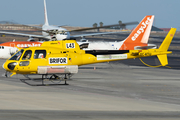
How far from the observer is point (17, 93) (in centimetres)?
1791

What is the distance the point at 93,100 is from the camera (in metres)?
16.2

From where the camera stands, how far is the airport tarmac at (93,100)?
508 inches

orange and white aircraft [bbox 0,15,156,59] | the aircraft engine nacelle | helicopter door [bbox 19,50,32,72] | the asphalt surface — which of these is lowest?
the asphalt surface

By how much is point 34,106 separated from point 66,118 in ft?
8.55

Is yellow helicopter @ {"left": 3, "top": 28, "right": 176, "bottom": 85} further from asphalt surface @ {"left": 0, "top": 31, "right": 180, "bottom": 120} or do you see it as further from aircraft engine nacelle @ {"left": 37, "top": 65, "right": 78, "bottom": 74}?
asphalt surface @ {"left": 0, "top": 31, "right": 180, "bottom": 120}

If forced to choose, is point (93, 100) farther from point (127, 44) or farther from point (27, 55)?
point (127, 44)

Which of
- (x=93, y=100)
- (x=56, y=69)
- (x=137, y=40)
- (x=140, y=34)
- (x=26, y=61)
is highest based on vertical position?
(x=140, y=34)

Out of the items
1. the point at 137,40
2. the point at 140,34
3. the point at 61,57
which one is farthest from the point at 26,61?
the point at 140,34

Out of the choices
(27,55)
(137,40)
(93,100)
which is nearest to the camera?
(93,100)

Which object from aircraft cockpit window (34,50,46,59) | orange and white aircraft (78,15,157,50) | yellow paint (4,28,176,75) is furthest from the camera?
orange and white aircraft (78,15,157,50)

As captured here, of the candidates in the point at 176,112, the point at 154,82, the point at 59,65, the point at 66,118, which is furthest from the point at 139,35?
the point at 66,118

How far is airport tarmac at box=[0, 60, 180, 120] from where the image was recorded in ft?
42.4

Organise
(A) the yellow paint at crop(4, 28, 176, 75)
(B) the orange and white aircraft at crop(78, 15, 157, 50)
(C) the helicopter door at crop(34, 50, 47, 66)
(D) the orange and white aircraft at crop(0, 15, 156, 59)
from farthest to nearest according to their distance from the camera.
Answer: (B) the orange and white aircraft at crop(78, 15, 157, 50) < (D) the orange and white aircraft at crop(0, 15, 156, 59) < (C) the helicopter door at crop(34, 50, 47, 66) < (A) the yellow paint at crop(4, 28, 176, 75)

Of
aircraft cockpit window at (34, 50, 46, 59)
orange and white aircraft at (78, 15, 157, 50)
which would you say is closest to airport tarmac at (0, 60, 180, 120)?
aircraft cockpit window at (34, 50, 46, 59)
